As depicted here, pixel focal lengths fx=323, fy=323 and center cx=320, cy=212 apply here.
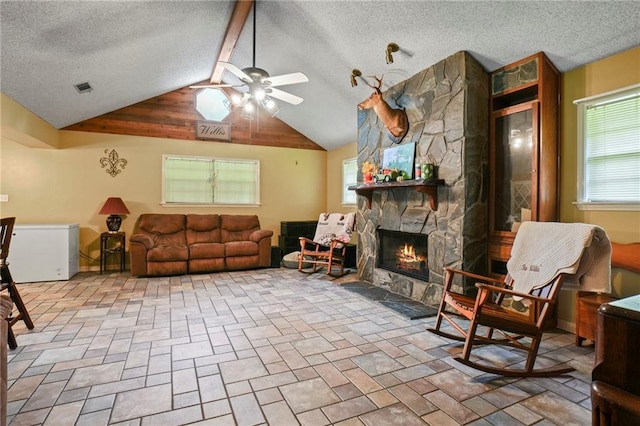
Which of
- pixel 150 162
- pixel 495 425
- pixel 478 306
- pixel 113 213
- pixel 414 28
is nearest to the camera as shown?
pixel 495 425

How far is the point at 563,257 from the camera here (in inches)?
87.9

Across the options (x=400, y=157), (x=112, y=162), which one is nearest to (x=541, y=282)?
(x=400, y=157)

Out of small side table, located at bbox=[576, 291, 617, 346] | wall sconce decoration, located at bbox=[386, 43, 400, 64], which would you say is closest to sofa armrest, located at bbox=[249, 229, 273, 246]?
wall sconce decoration, located at bbox=[386, 43, 400, 64]

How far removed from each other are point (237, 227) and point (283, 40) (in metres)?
3.33

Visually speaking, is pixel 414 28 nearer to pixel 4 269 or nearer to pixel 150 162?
pixel 4 269

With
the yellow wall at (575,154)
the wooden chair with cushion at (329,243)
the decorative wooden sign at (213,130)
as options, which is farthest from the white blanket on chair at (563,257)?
the decorative wooden sign at (213,130)

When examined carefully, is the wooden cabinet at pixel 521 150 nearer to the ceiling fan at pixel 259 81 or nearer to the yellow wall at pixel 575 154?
the yellow wall at pixel 575 154

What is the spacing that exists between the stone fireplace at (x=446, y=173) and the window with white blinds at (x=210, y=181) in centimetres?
330

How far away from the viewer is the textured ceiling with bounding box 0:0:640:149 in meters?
2.68

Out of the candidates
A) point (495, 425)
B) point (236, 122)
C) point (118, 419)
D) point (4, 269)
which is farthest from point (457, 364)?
point (236, 122)

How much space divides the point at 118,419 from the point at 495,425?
1.91 m

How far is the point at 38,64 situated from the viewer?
11.4 ft

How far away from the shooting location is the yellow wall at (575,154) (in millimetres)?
2613

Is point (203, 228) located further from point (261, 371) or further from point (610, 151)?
point (610, 151)
